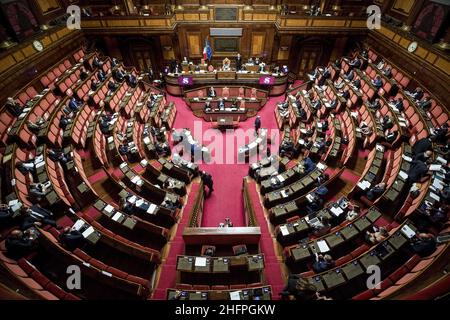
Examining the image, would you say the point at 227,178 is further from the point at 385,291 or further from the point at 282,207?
the point at 385,291

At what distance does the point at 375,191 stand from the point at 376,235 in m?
1.40

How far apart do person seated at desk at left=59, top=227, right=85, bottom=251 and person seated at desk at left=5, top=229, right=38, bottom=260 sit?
558 millimetres

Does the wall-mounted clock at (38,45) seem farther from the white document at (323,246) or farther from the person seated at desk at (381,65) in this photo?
the person seated at desk at (381,65)

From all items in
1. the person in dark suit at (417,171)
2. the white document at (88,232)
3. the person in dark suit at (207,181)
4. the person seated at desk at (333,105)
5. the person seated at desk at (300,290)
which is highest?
the person seated at desk at (333,105)

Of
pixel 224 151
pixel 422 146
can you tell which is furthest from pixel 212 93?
pixel 422 146

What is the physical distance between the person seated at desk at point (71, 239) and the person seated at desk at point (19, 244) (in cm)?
56

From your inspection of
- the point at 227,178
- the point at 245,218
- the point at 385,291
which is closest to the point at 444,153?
the point at 385,291

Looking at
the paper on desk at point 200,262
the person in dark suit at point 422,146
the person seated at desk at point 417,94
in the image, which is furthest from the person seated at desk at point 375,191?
the person seated at desk at point 417,94

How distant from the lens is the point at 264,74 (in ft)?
43.3

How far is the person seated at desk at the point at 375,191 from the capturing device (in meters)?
6.15

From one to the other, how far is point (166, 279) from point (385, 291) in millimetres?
4669

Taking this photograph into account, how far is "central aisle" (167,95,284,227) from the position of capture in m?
7.77
